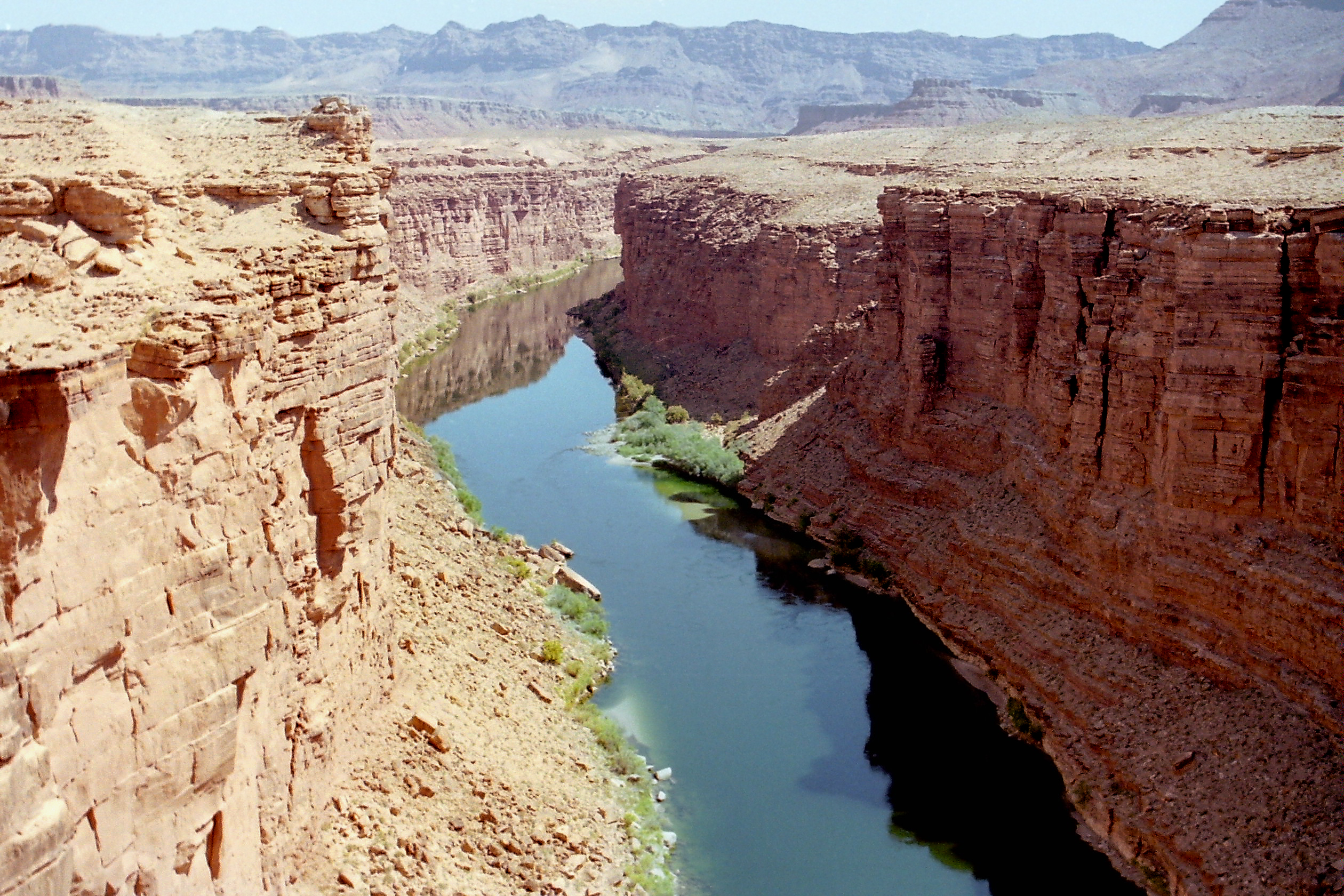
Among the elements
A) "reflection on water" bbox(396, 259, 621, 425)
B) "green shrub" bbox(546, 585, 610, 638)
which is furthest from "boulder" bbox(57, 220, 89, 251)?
"reflection on water" bbox(396, 259, 621, 425)

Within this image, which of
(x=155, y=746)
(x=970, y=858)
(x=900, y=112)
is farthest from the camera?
(x=900, y=112)

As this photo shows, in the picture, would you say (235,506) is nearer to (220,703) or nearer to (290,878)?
(220,703)

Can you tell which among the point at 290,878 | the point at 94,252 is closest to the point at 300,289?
the point at 94,252

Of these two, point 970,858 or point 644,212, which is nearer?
point 970,858

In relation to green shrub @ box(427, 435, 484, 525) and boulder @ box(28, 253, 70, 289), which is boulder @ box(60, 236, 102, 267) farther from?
green shrub @ box(427, 435, 484, 525)

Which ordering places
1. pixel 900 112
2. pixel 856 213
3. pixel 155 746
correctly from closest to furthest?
pixel 155 746 → pixel 856 213 → pixel 900 112

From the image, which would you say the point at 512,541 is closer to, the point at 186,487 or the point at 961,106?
the point at 186,487
